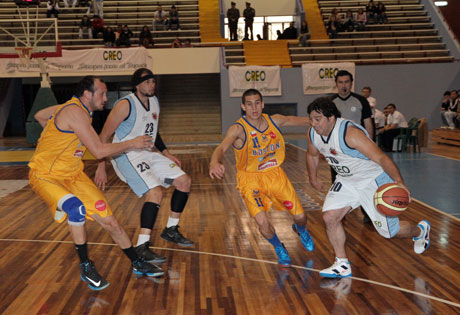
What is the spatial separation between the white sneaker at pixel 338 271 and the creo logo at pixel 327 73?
17.8 m

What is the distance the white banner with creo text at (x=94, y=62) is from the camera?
781 inches

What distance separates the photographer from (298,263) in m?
4.95

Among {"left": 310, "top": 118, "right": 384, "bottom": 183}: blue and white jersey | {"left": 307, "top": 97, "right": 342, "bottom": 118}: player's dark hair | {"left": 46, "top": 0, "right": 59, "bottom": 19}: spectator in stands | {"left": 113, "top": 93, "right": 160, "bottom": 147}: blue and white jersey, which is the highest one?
{"left": 46, "top": 0, "right": 59, "bottom": 19}: spectator in stands

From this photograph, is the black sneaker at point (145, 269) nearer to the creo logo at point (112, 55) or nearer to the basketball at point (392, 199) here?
the basketball at point (392, 199)

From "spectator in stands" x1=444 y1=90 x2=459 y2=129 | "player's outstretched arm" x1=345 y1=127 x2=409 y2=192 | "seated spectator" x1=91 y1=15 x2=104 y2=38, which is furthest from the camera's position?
"seated spectator" x1=91 y1=15 x2=104 y2=38

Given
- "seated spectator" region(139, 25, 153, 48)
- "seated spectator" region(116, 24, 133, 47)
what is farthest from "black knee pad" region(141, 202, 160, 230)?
"seated spectator" region(139, 25, 153, 48)

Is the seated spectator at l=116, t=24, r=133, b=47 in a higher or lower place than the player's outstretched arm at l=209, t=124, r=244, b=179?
higher

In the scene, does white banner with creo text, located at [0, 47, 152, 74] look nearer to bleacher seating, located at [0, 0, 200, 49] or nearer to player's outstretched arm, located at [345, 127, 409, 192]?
bleacher seating, located at [0, 0, 200, 49]

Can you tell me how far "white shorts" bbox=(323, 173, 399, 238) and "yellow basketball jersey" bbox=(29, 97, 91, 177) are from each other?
6.93 ft

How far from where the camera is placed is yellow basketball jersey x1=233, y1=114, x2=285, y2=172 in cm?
501

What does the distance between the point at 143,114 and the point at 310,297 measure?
2316 millimetres

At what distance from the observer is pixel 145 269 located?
4.62 meters

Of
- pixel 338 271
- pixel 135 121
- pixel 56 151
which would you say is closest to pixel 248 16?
pixel 135 121

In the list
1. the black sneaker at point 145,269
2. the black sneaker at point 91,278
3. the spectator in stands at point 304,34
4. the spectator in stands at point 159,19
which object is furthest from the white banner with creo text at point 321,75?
the black sneaker at point 91,278
